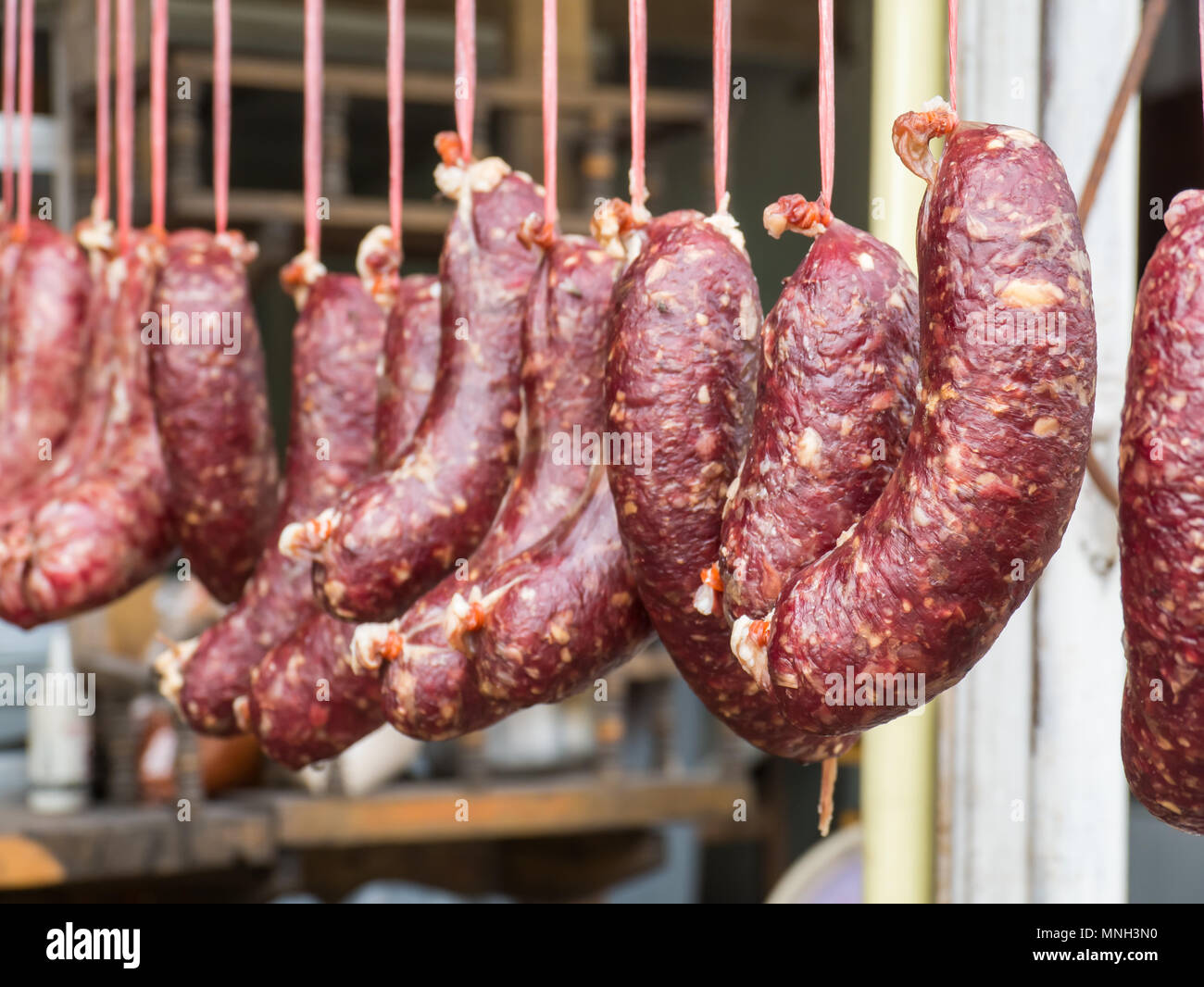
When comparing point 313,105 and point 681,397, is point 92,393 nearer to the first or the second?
point 313,105

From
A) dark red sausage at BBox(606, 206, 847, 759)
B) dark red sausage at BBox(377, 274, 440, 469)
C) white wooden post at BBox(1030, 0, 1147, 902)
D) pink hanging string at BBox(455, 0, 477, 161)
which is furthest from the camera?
white wooden post at BBox(1030, 0, 1147, 902)

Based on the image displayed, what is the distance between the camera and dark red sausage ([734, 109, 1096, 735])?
1065 mm

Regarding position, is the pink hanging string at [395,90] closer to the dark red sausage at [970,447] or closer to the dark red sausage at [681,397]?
the dark red sausage at [681,397]

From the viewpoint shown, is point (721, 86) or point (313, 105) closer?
point (721, 86)

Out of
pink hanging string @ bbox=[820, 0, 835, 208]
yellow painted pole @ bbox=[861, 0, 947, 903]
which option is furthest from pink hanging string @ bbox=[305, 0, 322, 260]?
yellow painted pole @ bbox=[861, 0, 947, 903]

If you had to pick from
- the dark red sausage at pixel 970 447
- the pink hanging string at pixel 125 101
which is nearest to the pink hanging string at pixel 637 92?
the dark red sausage at pixel 970 447

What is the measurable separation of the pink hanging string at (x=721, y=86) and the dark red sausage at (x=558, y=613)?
0.33 m

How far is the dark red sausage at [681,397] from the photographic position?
4.27 ft

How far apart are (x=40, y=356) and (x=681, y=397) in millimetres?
1208

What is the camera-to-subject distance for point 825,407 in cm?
121

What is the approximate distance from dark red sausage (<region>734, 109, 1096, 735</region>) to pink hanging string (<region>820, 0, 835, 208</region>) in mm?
82

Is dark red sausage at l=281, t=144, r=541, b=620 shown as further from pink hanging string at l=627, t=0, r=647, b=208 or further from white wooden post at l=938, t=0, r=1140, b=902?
white wooden post at l=938, t=0, r=1140, b=902

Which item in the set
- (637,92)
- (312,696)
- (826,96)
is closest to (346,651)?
(312,696)

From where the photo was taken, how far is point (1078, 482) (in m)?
1.12
